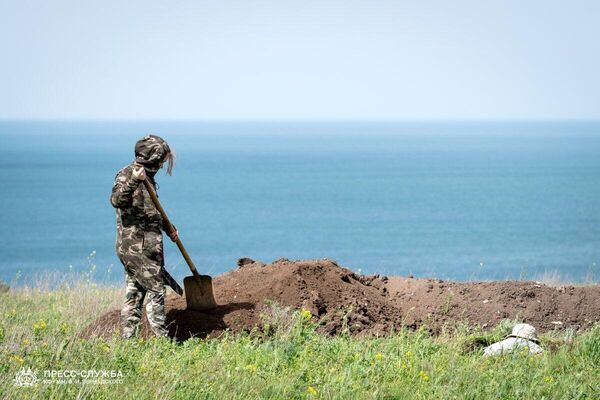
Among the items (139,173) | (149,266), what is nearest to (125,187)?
(139,173)

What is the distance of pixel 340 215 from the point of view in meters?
101

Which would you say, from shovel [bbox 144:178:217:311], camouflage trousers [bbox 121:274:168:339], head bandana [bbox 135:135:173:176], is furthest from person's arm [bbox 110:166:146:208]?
shovel [bbox 144:178:217:311]

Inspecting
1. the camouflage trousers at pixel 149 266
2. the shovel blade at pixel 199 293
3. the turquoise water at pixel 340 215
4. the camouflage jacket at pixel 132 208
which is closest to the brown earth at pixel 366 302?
the shovel blade at pixel 199 293

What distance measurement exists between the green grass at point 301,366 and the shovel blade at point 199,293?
0.79 m

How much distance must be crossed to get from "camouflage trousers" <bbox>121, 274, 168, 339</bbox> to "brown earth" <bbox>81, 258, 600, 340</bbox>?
23 cm

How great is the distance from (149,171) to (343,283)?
3.24 m

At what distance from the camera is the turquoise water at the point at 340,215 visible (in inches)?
2911

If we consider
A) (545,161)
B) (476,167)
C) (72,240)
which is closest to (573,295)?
(72,240)

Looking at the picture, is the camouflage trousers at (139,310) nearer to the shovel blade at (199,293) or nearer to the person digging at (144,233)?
the person digging at (144,233)

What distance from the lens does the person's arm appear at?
10.1 metres

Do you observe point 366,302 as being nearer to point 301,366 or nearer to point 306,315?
point 306,315

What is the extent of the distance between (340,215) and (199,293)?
89.9 metres

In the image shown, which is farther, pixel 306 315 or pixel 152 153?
pixel 152 153

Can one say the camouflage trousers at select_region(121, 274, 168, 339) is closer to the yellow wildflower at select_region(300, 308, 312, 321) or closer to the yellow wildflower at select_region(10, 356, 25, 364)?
the yellow wildflower at select_region(300, 308, 312, 321)
